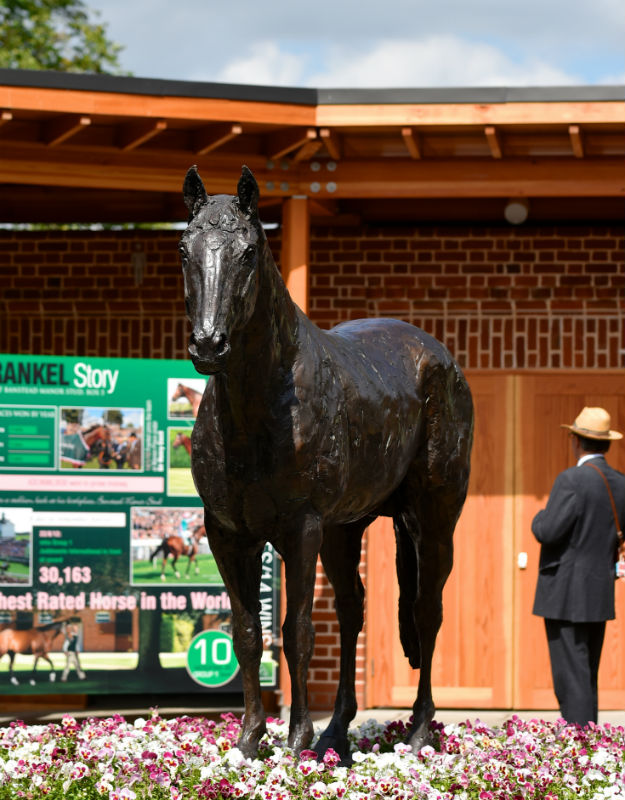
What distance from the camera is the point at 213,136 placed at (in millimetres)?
7676

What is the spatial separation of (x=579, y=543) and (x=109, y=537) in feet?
9.57

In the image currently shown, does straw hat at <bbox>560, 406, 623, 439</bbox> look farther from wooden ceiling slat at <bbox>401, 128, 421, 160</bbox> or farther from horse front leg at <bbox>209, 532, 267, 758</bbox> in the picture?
horse front leg at <bbox>209, 532, 267, 758</bbox>

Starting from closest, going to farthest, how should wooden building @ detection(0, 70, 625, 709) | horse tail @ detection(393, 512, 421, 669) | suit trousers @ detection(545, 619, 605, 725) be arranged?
horse tail @ detection(393, 512, 421, 669) → suit trousers @ detection(545, 619, 605, 725) → wooden building @ detection(0, 70, 625, 709)

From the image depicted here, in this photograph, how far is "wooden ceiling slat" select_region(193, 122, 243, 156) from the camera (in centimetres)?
749

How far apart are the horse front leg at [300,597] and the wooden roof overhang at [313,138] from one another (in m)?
3.98

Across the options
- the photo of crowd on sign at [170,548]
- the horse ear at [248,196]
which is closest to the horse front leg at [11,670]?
the photo of crowd on sign at [170,548]

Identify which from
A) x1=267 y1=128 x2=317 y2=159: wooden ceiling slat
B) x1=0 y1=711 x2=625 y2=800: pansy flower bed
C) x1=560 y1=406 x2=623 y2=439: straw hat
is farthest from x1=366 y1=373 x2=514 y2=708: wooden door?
x1=0 y1=711 x2=625 y2=800: pansy flower bed

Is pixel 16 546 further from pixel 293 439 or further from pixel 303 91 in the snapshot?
pixel 293 439

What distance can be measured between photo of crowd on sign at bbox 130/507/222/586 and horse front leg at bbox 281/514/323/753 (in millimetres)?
3886

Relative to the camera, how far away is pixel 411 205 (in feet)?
29.9

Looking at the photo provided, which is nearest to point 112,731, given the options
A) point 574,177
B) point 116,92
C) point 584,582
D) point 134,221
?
point 584,582

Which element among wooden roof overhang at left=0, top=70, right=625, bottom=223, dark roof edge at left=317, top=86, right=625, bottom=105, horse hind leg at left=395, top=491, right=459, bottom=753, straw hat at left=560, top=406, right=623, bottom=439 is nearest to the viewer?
horse hind leg at left=395, top=491, right=459, bottom=753

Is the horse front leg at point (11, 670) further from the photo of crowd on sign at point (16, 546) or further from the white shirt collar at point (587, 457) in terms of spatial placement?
the white shirt collar at point (587, 457)

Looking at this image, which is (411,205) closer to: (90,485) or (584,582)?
(90,485)
